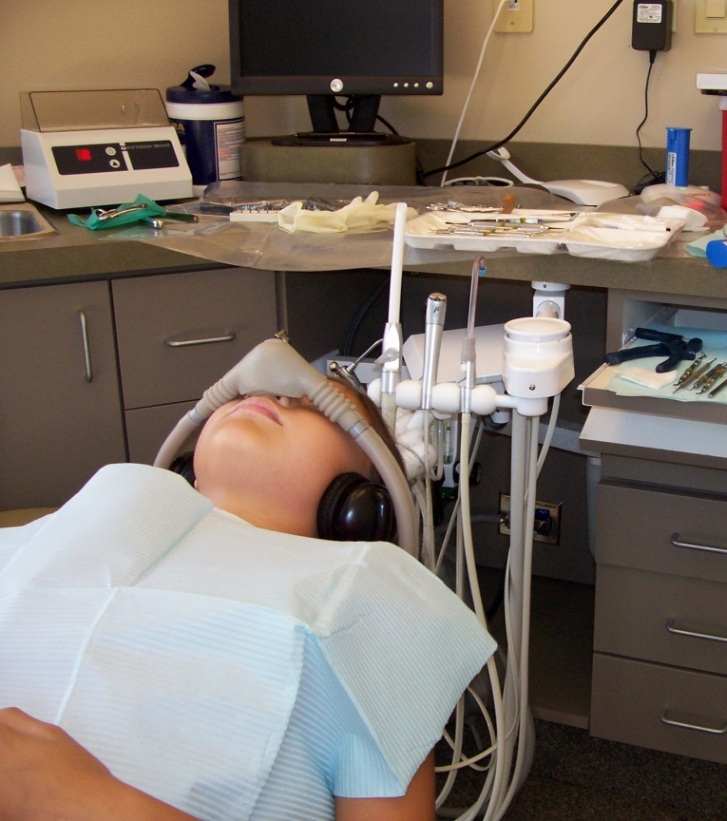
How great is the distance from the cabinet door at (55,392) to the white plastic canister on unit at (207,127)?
1.63 feet

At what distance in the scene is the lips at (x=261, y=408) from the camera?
113 cm

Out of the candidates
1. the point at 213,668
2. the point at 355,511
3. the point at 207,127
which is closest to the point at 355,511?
the point at 355,511

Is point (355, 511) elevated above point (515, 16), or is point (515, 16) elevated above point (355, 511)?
point (515, 16)

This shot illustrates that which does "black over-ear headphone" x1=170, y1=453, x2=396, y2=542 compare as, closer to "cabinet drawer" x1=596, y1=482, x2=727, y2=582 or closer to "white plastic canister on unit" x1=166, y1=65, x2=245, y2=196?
"cabinet drawer" x1=596, y1=482, x2=727, y2=582

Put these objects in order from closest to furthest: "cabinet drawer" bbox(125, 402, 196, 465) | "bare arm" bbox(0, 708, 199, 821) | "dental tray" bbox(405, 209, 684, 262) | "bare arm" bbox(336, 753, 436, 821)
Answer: "bare arm" bbox(0, 708, 199, 821), "bare arm" bbox(336, 753, 436, 821), "dental tray" bbox(405, 209, 684, 262), "cabinet drawer" bbox(125, 402, 196, 465)

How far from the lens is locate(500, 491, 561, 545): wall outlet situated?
7.29 feet

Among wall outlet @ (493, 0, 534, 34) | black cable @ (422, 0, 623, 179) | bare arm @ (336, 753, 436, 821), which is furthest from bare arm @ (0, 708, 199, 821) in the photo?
wall outlet @ (493, 0, 534, 34)

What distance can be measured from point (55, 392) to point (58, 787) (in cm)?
101

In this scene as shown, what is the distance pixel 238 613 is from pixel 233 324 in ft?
3.18

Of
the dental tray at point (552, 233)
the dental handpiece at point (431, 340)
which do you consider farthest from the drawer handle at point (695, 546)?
the dental handpiece at point (431, 340)

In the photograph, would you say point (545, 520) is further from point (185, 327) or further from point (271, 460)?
point (271, 460)

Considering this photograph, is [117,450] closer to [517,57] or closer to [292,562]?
[292,562]

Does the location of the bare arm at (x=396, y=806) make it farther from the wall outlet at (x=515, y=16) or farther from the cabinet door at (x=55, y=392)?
the wall outlet at (x=515, y=16)

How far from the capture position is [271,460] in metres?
1.10
